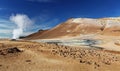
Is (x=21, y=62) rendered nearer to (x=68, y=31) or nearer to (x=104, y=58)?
(x=104, y=58)

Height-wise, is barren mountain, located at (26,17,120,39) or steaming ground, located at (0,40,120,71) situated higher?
barren mountain, located at (26,17,120,39)

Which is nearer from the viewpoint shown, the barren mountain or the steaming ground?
the steaming ground

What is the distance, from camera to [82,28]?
5088cm

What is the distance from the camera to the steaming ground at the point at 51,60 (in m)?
14.5

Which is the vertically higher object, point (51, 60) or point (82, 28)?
point (82, 28)

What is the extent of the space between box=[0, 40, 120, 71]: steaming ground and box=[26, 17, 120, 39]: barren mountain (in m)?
28.9

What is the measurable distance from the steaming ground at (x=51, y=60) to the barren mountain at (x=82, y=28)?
28.9 m

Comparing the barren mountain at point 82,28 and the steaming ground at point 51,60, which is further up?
the barren mountain at point 82,28

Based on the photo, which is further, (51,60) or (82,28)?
(82,28)

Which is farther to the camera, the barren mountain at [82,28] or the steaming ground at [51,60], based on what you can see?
the barren mountain at [82,28]

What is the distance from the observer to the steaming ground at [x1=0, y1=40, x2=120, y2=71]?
47.5 ft

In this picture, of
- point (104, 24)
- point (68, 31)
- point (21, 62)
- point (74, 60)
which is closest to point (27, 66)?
point (21, 62)

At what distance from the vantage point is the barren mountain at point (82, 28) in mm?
47713

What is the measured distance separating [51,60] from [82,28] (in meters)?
35.7
